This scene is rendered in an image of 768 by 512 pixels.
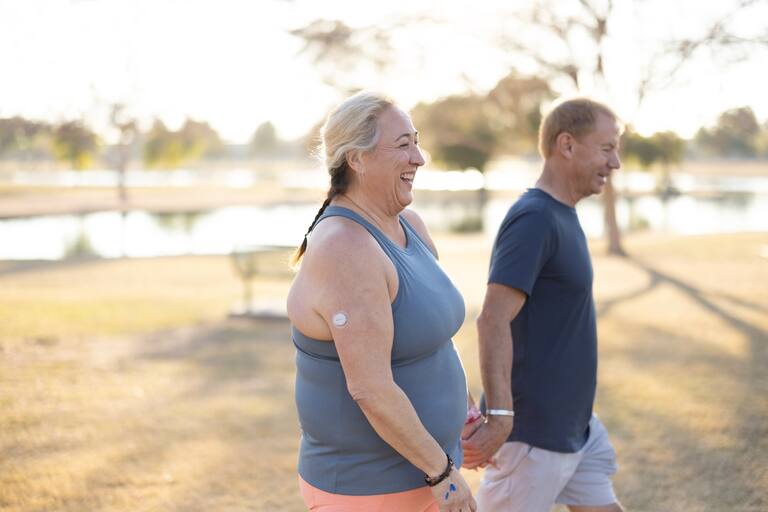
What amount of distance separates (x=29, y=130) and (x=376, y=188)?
32.5 metres

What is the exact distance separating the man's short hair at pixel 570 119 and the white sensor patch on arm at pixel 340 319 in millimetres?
1348

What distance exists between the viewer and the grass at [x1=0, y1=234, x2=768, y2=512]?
16.2ft

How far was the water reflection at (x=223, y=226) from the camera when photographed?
29484 mm

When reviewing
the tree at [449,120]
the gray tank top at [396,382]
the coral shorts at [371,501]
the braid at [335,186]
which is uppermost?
the tree at [449,120]

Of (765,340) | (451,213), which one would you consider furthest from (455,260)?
(451,213)

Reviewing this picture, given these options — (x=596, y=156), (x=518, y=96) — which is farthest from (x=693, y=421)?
(x=518, y=96)

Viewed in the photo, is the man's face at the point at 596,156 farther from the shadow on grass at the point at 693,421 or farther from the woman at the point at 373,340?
the shadow on grass at the point at 693,421

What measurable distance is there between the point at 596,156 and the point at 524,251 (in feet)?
1.61

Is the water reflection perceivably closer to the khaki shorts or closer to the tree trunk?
the tree trunk

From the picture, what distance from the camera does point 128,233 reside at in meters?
36.5

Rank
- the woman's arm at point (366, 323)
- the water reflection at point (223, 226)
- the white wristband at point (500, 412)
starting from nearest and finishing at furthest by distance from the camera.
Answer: the woman's arm at point (366, 323) → the white wristband at point (500, 412) → the water reflection at point (223, 226)

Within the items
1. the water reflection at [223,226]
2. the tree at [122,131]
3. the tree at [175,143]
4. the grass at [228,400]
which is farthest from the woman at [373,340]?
the tree at [175,143]

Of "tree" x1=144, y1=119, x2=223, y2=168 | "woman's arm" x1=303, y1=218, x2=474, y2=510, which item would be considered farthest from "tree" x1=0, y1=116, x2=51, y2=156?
"tree" x1=144, y1=119, x2=223, y2=168

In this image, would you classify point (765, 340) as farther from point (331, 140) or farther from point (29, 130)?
point (29, 130)
